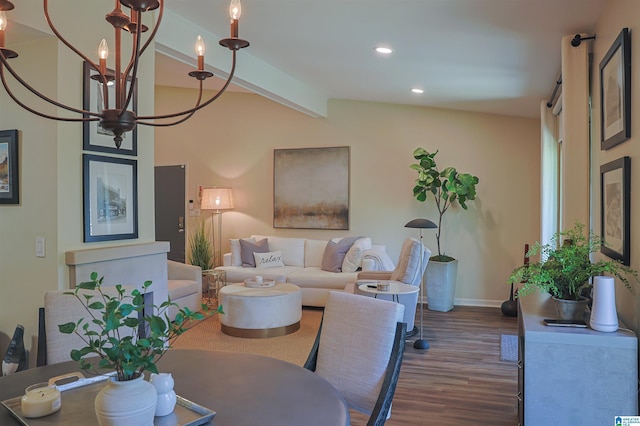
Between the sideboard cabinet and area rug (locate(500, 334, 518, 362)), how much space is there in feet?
7.47

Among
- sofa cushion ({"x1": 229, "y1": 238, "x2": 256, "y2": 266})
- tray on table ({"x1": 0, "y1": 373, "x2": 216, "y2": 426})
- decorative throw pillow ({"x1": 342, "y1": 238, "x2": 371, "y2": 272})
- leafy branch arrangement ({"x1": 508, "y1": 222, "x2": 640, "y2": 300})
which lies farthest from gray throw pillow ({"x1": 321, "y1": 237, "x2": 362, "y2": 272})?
tray on table ({"x1": 0, "y1": 373, "x2": 216, "y2": 426})

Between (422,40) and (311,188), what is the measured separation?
386 centimetres

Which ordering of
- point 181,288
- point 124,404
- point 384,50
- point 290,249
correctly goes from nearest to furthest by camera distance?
point 124,404 < point 384,50 < point 181,288 < point 290,249

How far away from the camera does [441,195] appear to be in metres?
6.23

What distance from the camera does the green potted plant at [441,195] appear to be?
6.00 m

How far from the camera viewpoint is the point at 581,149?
312 cm

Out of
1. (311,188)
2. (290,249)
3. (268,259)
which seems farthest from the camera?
(311,188)

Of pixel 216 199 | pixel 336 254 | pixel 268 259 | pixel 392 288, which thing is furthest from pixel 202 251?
pixel 392 288

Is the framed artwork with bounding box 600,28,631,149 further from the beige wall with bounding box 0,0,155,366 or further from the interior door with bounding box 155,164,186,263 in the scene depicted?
the interior door with bounding box 155,164,186,263

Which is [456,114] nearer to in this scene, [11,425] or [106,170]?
[106,170]

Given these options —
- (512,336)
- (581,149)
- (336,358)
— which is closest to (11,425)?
(336,358)

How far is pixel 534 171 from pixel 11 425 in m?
6.16

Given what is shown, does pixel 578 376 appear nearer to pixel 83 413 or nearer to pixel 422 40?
pixel 83 413

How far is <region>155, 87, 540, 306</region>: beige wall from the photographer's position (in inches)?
249
